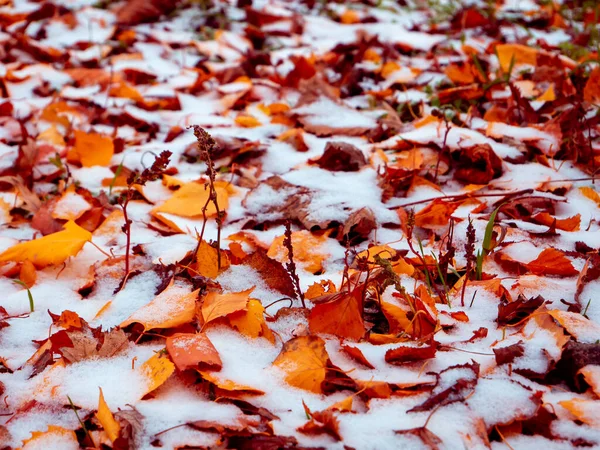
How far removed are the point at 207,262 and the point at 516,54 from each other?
2.05 meters

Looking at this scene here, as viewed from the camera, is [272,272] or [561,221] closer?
[272,272]

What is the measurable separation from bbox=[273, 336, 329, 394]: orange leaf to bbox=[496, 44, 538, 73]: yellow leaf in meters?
2.09

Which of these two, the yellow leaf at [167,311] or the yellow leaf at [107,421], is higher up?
the yellow leaf at [107,421]

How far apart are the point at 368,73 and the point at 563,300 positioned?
1950 millimetres

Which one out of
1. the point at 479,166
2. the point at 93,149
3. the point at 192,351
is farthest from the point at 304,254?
the point at 93,149

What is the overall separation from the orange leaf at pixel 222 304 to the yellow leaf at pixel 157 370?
0.13 m

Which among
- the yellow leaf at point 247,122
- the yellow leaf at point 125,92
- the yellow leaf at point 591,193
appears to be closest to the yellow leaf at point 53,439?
the yellow leaf at point 591,193

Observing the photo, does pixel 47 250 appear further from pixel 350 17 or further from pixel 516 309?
pixel 350 17

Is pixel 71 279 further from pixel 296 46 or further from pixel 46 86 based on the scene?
pixel 296 46

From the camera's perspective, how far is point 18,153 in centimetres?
200

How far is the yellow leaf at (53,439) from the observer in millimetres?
931

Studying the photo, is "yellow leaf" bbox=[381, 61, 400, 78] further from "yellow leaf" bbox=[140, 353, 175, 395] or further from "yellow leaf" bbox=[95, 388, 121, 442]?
"yellow leaf" bbox=[95, 388, 121, 442]

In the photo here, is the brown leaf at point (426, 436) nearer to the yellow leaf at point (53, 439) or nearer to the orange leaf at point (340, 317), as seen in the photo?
the orange leaf at point (340, 317)

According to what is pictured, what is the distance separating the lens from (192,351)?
42.4 inches
